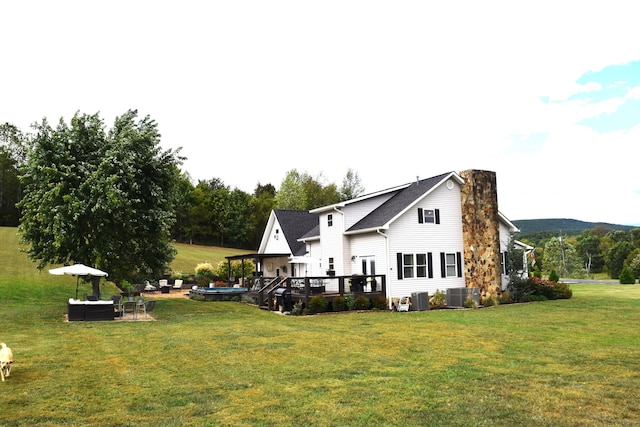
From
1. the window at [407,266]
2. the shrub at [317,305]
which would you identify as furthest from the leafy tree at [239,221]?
the shrub at [317,305]

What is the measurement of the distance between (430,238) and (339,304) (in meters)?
6.35

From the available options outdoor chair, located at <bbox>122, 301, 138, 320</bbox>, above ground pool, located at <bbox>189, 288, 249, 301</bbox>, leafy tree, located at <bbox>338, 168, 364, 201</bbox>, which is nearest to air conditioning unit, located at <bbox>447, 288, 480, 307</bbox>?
above ground pool, located at <bbox>189, 288, 249, 301</bbox>

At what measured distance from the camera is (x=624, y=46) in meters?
16.7

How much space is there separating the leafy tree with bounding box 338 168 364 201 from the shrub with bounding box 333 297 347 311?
53.8 m

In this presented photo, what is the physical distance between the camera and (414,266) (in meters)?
25.1

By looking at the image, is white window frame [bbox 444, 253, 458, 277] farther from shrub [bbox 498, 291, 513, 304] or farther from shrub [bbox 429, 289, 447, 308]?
shrub [bbox 498, 291, 513, 304]

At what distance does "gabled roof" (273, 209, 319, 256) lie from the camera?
115ft

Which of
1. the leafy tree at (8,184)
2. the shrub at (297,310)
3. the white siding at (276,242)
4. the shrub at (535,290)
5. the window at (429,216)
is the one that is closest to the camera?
the shrub at (297,310)

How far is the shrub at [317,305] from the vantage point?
22078 millimetres

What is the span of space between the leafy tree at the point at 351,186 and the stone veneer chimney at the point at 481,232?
163 feet

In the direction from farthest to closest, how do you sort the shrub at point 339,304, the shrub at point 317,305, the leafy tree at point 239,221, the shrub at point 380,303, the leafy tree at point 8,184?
1. the leafy tree at point 239,221
2. the leafy tree at point 8,184
3. the shrub at point 380,303
4. the shrub at point 339,304
5. the shrub at point 317,305

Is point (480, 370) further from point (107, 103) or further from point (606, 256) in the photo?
point (606, 256)

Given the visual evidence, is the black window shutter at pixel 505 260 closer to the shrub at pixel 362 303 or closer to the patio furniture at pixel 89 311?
the shrub at pixel 362 303

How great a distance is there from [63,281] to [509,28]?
29.6 meters
